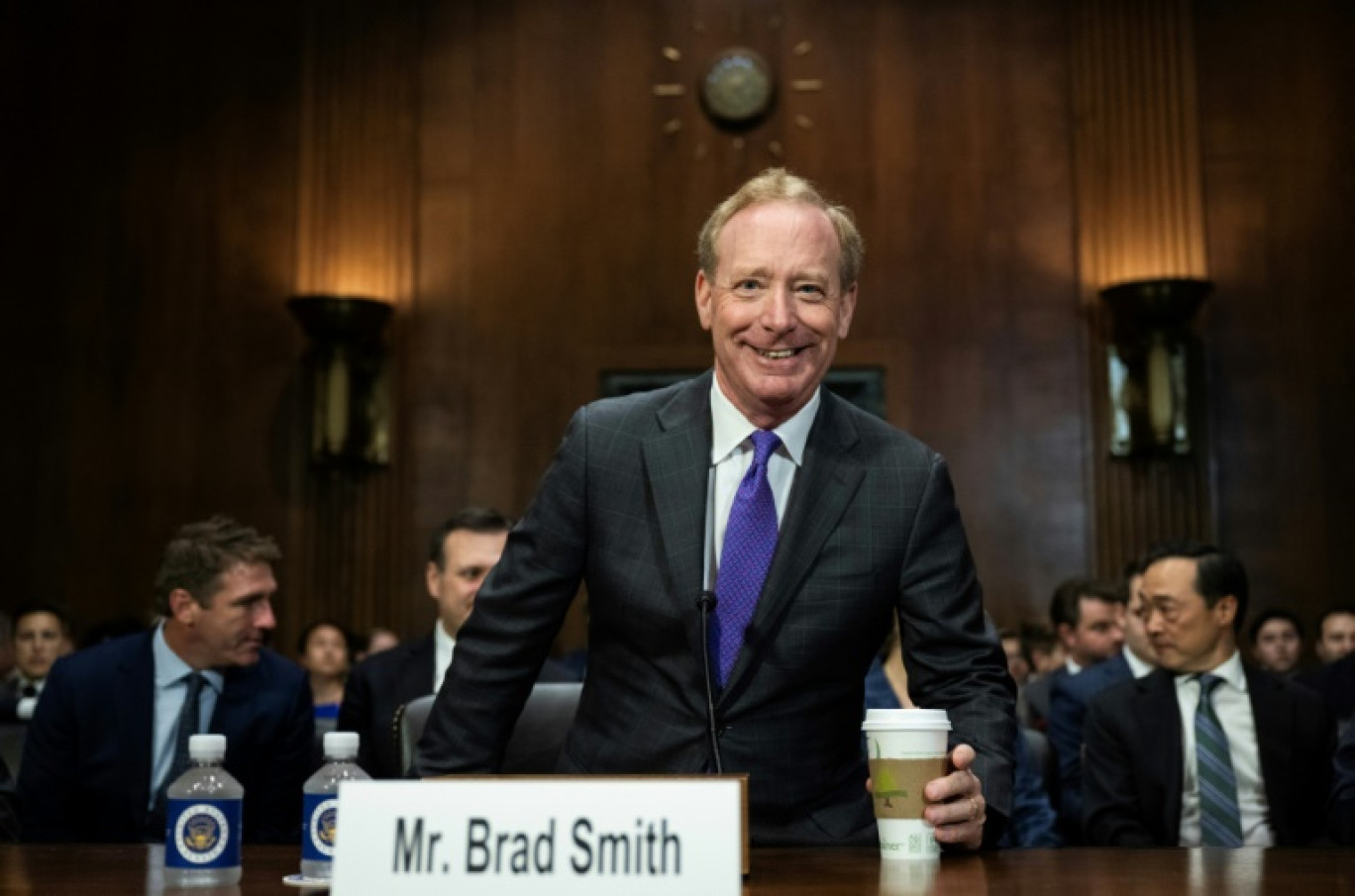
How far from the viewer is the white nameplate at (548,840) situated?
1.44m

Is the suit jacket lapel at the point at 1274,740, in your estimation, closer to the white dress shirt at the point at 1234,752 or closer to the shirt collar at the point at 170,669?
the white dress shirt at the point at 1234,752

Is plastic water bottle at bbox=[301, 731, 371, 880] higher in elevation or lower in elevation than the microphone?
lower

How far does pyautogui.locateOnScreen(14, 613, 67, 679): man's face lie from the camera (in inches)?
283

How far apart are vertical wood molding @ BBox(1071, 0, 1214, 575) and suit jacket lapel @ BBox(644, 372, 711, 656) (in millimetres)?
6095

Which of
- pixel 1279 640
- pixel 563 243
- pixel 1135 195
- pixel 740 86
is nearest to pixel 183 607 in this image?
pixel 563 243

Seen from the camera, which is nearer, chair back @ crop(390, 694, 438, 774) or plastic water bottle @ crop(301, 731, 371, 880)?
plastic water bottle @ crop(301, 731, 371, 880)

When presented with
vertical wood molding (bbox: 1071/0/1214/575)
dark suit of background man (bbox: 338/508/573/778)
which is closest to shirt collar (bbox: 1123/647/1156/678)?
dark suit of background man (bbox: 338/508/573/778)

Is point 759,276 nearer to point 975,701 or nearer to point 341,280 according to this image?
point 975,701

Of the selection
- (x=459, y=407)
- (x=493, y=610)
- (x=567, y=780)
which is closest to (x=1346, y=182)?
(x=459, y=407)

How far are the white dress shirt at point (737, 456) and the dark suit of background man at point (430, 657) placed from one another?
209cm

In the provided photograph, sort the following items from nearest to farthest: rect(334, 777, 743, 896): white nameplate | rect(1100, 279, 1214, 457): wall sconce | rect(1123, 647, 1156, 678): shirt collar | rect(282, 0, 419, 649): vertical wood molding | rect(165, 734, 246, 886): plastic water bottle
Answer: rect(334, 777, 743, 896): white nameplate < rect(165, 734, 246, 886): plastic water bottle < rect(1123, 647, 1156, 678): shirt collar < rect(1100, 279, 1214, 457): wall sconce < rect(282, 0, 419, 649): vertical wood molding

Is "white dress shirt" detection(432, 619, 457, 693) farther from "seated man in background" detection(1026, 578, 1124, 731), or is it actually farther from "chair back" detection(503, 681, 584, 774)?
"seated man in background" detection(1026, 578, 1124, 731)

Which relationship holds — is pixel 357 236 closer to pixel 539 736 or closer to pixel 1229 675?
pixel 1229 675

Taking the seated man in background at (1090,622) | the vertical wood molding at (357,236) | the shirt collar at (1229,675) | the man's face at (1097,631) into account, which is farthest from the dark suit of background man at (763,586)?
the vertical wood molding at (357,236)
